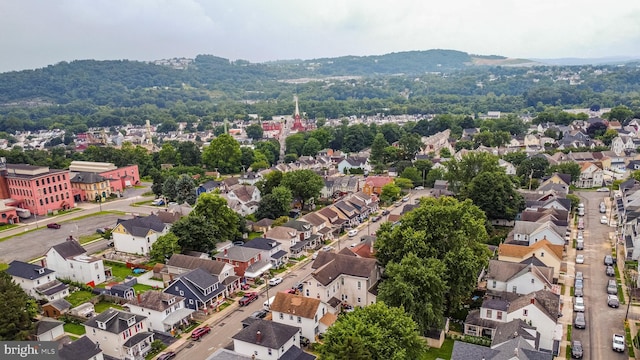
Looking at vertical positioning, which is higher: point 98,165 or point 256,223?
point 98,165

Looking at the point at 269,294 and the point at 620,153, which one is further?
the point at 620,153

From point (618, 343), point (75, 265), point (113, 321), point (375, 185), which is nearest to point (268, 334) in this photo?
Answer: point (113, 321)

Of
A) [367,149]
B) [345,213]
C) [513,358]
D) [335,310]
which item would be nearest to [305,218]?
[345,213]

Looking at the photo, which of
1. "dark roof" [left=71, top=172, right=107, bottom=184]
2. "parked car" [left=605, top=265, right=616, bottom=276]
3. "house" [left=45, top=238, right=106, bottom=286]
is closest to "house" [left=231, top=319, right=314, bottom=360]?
"house" [left=45, top=238, right=106, bottom=286]

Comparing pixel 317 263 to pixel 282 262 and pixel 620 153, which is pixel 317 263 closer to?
pixel 282 262

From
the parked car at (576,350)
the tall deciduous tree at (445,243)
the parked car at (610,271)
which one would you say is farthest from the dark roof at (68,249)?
the parked car at (610,271)

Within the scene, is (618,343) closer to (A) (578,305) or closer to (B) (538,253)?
(A) (578,305)

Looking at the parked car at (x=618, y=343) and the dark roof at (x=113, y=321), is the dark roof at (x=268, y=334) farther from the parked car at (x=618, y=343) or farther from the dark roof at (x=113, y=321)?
the parked car at (x=618, y=343)

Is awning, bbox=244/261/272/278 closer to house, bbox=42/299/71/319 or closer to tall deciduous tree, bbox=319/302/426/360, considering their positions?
house, bbox=42/299/71/319
